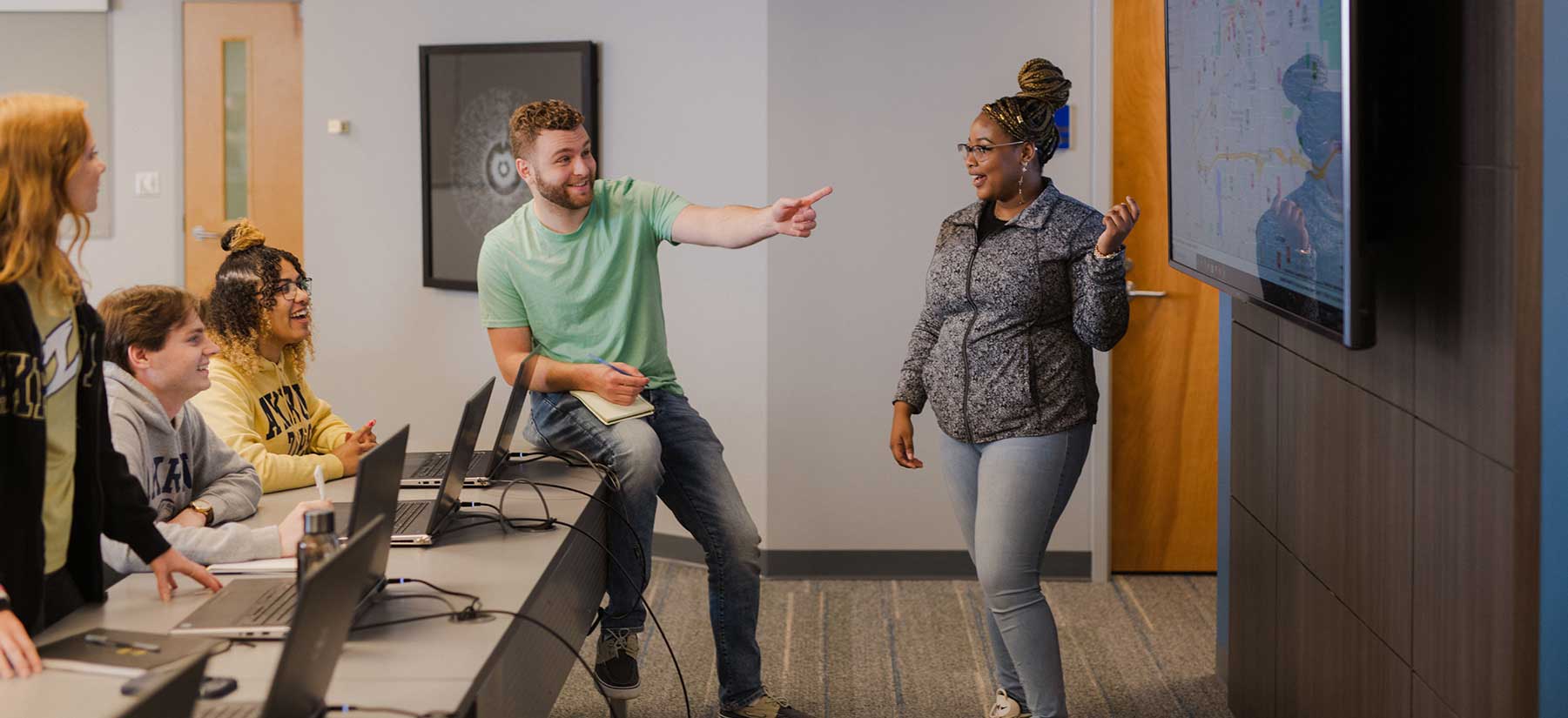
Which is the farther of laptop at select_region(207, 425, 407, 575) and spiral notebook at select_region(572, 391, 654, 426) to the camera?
spiral notebook at select_region(572, 391, 654, 426)

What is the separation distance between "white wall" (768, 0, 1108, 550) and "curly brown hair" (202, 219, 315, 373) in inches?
72.2

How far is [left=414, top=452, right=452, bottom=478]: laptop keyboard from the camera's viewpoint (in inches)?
122

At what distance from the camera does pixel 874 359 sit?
15.3ft

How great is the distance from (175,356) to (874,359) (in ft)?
8.45

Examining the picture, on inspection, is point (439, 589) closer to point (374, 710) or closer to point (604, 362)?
point (374, 710)

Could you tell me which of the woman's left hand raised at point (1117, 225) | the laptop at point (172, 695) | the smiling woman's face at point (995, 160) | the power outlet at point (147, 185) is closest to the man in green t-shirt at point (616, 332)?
the smiling woman's face at point (995, 160)

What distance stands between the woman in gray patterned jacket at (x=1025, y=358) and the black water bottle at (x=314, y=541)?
54.3 inches

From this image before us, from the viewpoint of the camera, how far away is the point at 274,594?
209 cm

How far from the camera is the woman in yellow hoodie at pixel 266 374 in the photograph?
9.73ft

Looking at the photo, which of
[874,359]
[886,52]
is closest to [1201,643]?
[874,359]

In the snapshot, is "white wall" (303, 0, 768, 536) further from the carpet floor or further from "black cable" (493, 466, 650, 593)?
"black cable" (493, 466, 650, 593)

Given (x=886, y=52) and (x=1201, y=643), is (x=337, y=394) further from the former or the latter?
(x=1201, y=643)

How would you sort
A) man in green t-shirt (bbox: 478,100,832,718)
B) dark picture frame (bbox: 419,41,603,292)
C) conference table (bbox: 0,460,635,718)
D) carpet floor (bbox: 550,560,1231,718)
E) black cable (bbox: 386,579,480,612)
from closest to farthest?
conference table (bbox: 0,460,635,718) → black cable (bbox: 386,579,480,612) → man in green t-shirt (bbox: 478,100,832,718) → carpet floor (bbox: 550,560,1231,718) → dark picture frame (bbox: 419,41,603,292)

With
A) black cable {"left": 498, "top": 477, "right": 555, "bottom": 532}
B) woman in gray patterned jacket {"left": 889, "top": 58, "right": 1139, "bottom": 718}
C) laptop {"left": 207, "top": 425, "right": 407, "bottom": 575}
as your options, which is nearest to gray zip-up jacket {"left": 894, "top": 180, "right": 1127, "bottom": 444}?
woman in gray patterned jacket {"left": 889, "top": 58, "right": 1139, "bottom": 718}
